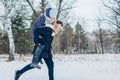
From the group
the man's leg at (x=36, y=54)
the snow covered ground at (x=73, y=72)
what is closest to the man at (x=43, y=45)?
the man's leg at (x=36, y=54)

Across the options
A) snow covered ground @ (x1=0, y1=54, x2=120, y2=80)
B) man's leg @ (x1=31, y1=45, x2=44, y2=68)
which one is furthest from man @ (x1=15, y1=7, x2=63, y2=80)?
snow covered ground @ (x1=0, y1=54, x2=120, y2=80)

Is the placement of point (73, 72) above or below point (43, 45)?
below

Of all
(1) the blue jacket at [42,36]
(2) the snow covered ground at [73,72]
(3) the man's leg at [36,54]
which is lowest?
(2) the snow covered ground at [73,72]

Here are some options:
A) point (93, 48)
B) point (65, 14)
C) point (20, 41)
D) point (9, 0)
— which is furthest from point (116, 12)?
point (93, 48)

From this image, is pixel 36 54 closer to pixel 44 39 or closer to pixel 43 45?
pixel 43 45

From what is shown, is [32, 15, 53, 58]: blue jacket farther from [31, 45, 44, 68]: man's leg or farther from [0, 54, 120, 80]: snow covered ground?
[0, 54, 120, 80]: snow covered ground

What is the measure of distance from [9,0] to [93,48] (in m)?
82.4

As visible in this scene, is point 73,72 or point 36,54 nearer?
point 36,54

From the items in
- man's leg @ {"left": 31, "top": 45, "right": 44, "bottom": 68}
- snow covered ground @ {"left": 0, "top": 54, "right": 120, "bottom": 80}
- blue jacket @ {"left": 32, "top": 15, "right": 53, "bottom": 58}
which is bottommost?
snow covered ground @ {"left": 0, "top": 54, "right": 120, "bottom": 80}

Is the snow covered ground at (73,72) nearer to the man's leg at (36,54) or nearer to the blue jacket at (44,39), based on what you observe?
the man's leg at (36,54)

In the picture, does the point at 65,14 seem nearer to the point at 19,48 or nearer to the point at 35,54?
the point at 19,48

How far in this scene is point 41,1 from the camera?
2945cm

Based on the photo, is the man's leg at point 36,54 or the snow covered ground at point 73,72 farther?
the snow covered ground at point 73,72

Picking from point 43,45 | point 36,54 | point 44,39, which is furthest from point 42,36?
point 36,54
